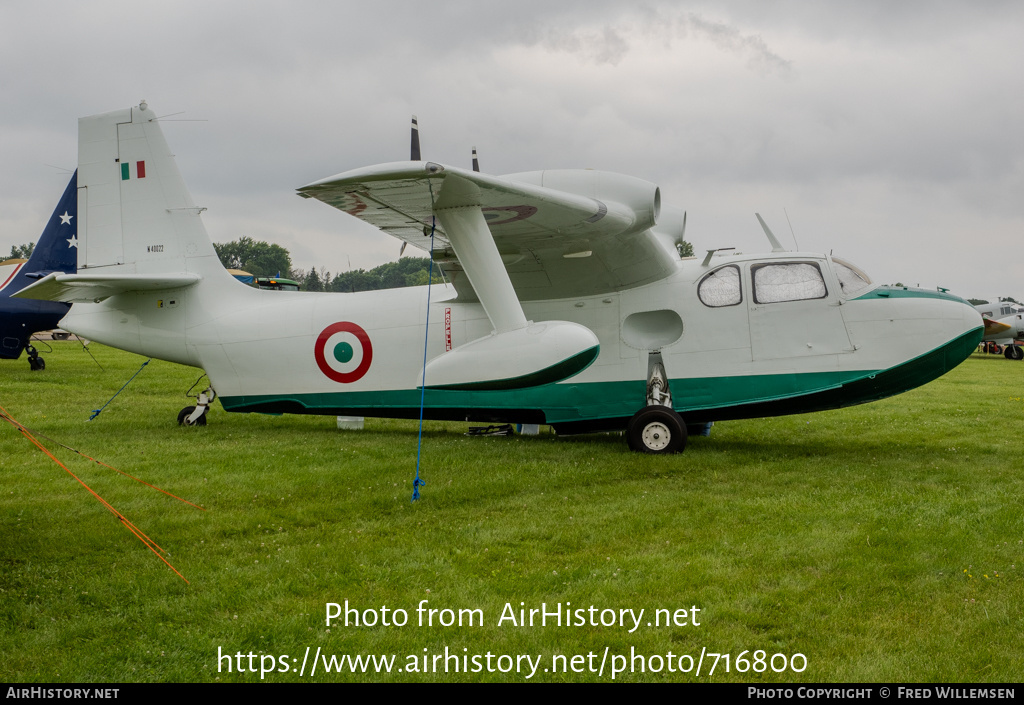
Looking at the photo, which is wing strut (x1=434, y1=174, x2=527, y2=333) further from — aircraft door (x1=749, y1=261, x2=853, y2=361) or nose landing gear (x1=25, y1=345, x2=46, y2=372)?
nose landing gear (x1=25, y1=345, x2=46, y2=372)

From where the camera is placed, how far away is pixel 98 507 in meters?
6.40

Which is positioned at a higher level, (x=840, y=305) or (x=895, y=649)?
(x=840, y=305)

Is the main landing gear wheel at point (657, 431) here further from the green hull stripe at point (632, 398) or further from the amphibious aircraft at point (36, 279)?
the amphibious aircraft at point (36, 279)

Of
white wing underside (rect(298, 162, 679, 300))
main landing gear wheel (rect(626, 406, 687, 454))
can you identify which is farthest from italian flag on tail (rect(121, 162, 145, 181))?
main landing gear wheel (rect(626, 406, 687, 454))

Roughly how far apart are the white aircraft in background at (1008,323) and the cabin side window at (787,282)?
88.5ft

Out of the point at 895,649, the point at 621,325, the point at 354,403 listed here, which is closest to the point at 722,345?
the point at 621,325

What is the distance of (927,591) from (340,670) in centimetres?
347

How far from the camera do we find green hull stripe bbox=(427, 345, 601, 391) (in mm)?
6893

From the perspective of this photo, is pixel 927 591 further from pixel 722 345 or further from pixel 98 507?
pixel 98 507

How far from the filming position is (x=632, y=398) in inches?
378

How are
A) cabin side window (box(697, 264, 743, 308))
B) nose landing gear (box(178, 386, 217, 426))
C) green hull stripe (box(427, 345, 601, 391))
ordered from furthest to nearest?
nose landing gear (box(178, 386, 217, 426)) < cabin side window (box(697, 264, 743, 308)) < green hull stripe (box(427, 345, 601, 391))

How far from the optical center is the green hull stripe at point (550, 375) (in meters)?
6.89

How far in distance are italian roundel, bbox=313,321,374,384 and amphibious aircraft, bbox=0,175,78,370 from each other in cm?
1326
